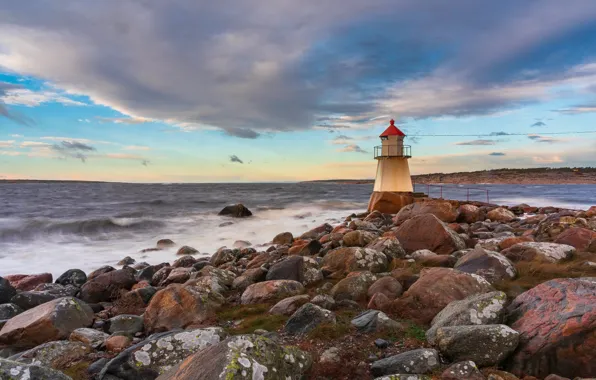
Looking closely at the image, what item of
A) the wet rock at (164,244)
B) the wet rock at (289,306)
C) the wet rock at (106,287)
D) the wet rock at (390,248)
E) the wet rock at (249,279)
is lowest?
A: the wet rock at (164,244)

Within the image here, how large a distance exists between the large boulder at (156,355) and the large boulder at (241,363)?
34.8 inches

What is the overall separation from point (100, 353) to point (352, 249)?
620 cm

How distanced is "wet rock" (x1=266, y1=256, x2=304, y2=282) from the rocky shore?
0.10 feet

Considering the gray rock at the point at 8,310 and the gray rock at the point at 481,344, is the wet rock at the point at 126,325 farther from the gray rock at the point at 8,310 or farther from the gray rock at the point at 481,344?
the gray rock at the point at 481,344

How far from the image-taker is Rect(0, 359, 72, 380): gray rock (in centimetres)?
361

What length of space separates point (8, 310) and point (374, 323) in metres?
8.31

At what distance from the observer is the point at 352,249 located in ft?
32.6

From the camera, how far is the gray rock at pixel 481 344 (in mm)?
4398

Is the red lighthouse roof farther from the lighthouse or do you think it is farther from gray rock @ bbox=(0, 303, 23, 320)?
gray rock @ bbox=(0, 303, 23, 320)

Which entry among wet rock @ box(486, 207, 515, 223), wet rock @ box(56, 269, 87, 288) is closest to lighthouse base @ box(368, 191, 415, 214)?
wet rock @ box(486, 207, 515, 223)

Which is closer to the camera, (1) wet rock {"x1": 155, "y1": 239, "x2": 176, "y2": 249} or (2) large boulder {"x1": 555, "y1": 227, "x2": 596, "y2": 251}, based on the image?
(2) large boulder {"x1": 555, "y1": 227, "x2": 596, "y2": 251}

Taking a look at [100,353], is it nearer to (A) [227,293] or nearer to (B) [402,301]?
(A) [227,293]

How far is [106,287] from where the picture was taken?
10617mm

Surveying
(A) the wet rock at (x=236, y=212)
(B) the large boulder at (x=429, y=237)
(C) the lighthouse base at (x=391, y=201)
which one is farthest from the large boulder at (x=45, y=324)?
(A) the wet rock at (x=236, y=212)
